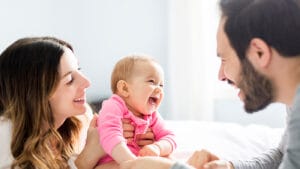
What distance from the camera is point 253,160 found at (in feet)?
4.97

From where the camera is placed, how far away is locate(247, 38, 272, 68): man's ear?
1.16 m

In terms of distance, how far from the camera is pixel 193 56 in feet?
9.79

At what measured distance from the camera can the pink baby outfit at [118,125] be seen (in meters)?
1.53

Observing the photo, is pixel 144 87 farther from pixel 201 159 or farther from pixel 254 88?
pixel 254 88

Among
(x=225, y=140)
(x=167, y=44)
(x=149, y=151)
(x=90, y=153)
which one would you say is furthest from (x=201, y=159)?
(x=167, y=44)

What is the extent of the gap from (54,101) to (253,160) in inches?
25.3

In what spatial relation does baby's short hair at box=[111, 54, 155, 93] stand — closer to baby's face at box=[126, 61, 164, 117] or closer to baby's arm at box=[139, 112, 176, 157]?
baby's face at box=[126, 61, 164, 117]

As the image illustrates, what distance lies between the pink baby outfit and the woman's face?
0.27 ft

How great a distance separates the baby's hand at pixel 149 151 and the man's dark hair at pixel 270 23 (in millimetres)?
491

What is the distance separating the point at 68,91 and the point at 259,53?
0.63 m

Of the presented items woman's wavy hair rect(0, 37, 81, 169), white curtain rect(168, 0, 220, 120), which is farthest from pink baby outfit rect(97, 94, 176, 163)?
white curtain rect(168, 0, 220, 120)

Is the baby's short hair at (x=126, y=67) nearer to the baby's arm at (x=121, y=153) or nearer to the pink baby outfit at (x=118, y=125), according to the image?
the pink baby outfit at (x=118, y=125)

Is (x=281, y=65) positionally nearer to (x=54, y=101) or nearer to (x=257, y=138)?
(x=54, y=101)

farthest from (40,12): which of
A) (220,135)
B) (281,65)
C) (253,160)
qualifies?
(281,65)
